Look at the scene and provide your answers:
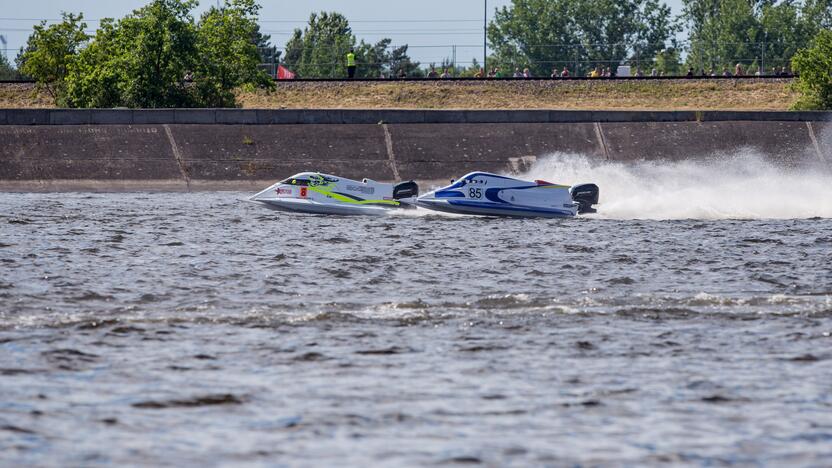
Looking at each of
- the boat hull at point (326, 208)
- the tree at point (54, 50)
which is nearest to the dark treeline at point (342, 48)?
the tree at point (54, 50)

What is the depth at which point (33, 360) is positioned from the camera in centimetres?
1348

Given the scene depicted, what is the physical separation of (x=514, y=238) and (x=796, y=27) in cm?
9974

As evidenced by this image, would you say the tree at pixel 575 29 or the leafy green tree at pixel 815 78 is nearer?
the leafy green tree at pixel 815 78

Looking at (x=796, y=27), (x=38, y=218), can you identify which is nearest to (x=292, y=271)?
(x=38, y=218)

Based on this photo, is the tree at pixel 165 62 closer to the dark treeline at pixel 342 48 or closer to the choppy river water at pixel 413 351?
the dark treeline at pixel 342 48

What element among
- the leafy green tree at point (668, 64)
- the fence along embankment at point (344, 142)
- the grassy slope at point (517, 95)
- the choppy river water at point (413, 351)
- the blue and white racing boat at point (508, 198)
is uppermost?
the leafy green tree at point (668, 64)

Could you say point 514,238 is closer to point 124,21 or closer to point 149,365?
point 149,365

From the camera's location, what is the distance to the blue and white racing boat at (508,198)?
102 ft

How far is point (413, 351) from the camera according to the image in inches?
558

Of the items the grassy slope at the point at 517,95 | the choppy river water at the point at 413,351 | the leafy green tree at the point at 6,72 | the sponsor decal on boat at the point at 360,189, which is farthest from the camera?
the leafy green tree at the point at 6,72

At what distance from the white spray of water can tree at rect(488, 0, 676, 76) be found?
81221 millimetres

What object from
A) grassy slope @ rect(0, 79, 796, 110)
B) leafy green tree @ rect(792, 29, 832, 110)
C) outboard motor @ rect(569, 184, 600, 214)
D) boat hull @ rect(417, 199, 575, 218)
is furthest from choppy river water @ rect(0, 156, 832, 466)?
grassy slope @ rect(0, 79, 796, 110)

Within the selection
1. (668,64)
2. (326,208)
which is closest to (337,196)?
(326,208)

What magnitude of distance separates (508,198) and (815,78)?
28.6 metres
